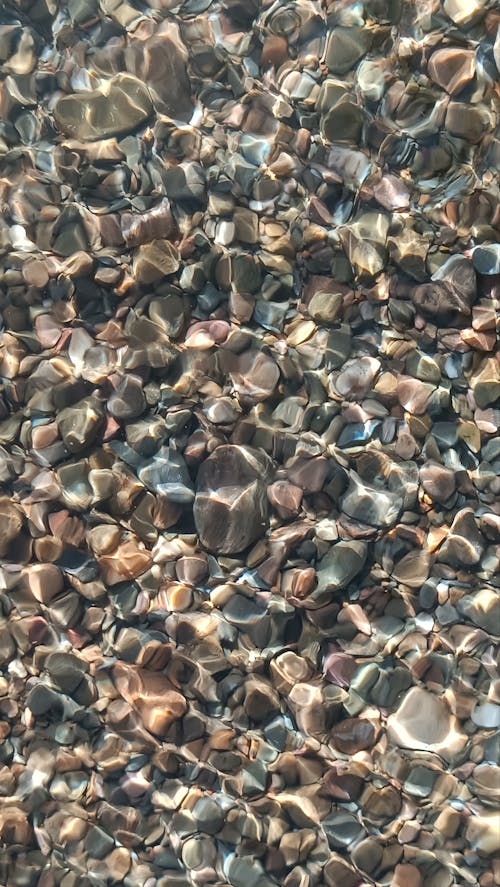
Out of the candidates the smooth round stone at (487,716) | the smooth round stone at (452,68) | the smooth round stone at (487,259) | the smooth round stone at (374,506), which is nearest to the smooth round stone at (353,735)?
the smooth round stone at (487,716)

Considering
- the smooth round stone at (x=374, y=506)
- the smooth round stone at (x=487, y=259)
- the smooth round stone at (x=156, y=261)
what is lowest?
the smooth round stone at (x=374, y=506)

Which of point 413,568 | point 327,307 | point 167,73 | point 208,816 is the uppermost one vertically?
point 167,73

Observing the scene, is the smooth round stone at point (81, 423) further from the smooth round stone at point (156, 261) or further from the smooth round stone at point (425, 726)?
the smooth round stone at point (425, 726)

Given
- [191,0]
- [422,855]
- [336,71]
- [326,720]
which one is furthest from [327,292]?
[422,855]

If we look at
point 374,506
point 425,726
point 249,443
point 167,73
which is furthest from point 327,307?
point 425,726

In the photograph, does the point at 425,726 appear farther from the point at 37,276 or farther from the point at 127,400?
the point at 37,276

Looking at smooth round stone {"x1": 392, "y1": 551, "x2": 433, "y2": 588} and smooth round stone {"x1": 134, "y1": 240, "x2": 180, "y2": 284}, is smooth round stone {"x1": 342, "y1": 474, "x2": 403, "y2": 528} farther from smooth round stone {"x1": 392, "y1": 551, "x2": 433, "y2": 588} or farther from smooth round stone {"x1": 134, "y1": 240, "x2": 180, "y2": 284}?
smooth round stone {"x1": 134, "y1": 240, "x2": 180, "y2": 284}

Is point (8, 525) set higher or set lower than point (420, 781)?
higher
